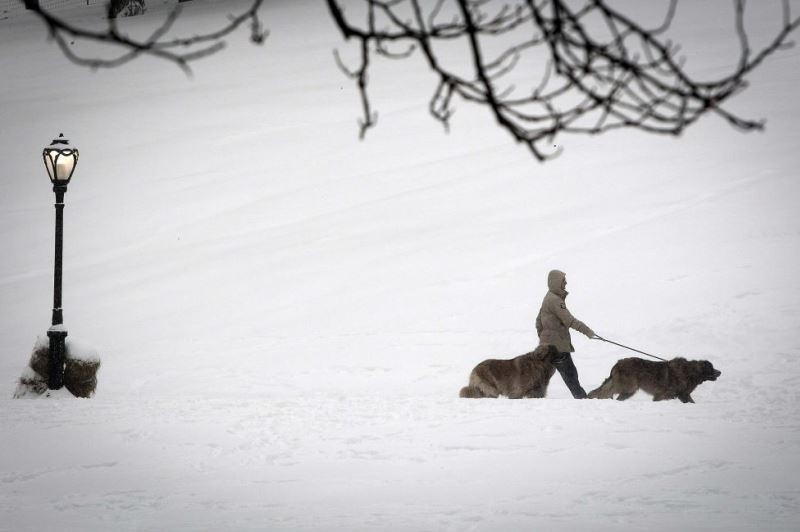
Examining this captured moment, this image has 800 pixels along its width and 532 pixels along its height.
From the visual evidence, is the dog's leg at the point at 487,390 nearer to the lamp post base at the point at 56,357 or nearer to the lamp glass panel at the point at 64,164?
the lamp post base at the point at 56,357

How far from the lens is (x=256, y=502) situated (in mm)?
6555

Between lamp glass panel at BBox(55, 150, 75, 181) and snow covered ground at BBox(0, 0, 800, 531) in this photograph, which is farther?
lamp glass panel at BBox(55, 150, 75, 181)

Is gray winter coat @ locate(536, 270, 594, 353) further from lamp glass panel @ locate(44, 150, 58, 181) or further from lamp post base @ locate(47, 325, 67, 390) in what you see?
lamp glass panel @ locate(44, 150, 58, 181)

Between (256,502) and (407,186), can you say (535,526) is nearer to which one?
(256,502)

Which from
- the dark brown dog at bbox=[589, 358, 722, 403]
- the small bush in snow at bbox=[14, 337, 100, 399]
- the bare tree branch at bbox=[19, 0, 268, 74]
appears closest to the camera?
the bare tree branch at bbox=[19, 0, 268, 74]

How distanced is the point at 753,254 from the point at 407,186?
30.3ft

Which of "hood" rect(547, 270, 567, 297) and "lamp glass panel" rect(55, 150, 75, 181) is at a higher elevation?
"lamp glass panel" rect(55, 150, 75, 181)

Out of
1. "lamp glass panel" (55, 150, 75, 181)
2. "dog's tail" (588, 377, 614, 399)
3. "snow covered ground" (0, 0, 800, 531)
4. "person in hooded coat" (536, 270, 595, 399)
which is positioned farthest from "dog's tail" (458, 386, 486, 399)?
"lamp glass panel" (55, 150, 75, 181)

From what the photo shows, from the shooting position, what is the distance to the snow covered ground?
265 inches

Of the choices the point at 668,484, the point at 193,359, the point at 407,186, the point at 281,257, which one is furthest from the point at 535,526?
the point at 407,186

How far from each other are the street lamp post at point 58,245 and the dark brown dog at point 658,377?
6381 mm

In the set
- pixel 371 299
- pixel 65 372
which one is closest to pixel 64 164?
pixel 65 372

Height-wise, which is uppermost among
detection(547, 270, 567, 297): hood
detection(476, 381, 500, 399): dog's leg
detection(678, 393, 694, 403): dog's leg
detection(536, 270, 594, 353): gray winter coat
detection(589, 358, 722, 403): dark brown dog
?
detection(547, 270, 567, 297): hood

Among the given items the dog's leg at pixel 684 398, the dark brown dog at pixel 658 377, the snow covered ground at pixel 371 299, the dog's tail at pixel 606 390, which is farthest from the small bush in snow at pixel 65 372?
the dog's leg at pixel 684 398
